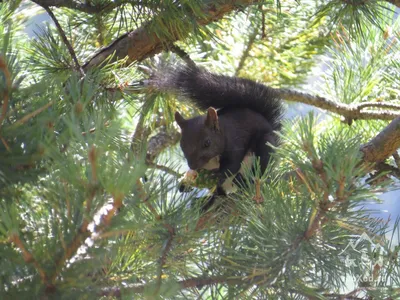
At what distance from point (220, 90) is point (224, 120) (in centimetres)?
9

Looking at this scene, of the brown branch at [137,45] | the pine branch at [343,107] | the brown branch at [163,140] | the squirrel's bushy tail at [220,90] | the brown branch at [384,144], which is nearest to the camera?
the brown branch at [384,144]

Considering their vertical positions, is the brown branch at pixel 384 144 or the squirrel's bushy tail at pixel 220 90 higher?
the squirrel's bushy tail at pixel 220 90

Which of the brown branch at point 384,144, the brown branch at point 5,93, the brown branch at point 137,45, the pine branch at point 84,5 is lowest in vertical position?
the brown branch at point 384,144

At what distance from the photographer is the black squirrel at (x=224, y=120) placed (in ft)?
5.07

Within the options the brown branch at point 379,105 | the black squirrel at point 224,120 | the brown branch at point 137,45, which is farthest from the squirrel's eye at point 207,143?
the brown branch at point 379,105

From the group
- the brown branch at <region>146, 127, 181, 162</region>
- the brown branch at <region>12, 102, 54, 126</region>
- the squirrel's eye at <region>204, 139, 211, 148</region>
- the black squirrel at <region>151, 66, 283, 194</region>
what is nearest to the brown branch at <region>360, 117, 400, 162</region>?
the black squirrel at <region>151, 66, 283, 194</region>

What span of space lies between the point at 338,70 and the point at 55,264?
5.10ft

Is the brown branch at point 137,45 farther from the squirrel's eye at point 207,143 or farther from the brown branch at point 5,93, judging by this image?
the brown branch at point 5,93

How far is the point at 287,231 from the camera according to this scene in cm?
85

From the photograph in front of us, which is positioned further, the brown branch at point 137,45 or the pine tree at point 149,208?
the brown branch at point 137,45

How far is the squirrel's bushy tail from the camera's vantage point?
1525 mm

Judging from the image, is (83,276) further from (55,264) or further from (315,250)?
(315,250)

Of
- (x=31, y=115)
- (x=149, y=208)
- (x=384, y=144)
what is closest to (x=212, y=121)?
(x=384, y=144)

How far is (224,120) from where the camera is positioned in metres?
1.67
